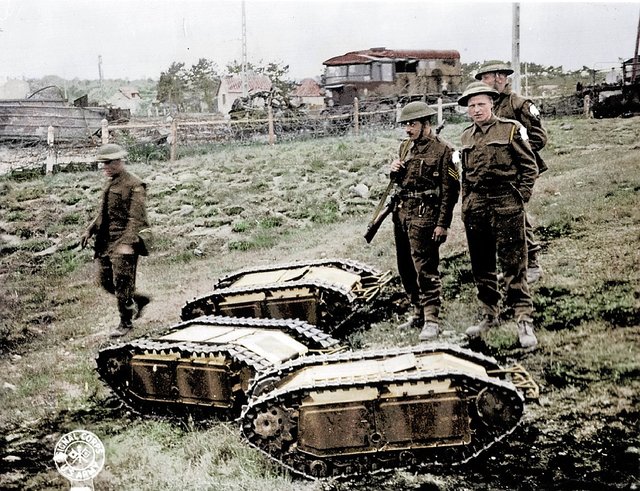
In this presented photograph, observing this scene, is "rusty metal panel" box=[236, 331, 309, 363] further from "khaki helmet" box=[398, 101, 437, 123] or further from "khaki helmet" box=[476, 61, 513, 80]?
"khaki helmet" box=[476, 61, 513, 80]

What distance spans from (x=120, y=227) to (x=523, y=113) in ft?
11.4

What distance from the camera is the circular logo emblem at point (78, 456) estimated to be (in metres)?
3.46

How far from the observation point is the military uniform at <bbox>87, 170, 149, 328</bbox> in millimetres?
5375

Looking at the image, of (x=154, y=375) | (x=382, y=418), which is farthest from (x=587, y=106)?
(x=154, y=375)

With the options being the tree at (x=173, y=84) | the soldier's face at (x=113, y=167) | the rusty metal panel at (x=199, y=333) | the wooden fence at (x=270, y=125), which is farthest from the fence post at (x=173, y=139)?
the rusty metal panel at (x=199, y=333)

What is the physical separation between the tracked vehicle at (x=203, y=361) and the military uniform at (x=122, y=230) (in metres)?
1.05

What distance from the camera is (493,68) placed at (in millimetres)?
4770

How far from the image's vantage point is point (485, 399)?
327 centimetres

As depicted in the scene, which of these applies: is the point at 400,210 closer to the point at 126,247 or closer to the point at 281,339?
the point at 281,339

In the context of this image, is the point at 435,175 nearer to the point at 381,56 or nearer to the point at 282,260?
the point at 282,260

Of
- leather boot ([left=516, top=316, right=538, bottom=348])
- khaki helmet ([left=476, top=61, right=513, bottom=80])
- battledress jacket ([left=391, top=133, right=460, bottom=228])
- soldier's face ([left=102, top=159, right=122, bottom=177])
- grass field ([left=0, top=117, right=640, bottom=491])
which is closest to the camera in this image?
grass field ([left=0, top=117, right=640, bottom=491])

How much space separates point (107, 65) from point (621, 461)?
4.53 m

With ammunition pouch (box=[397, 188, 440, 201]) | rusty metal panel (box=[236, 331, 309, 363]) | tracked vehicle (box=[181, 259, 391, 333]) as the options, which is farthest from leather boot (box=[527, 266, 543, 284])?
rusty metal panel (box=[236, 331, 309, 363])

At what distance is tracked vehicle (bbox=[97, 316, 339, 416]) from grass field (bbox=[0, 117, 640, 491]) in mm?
161
